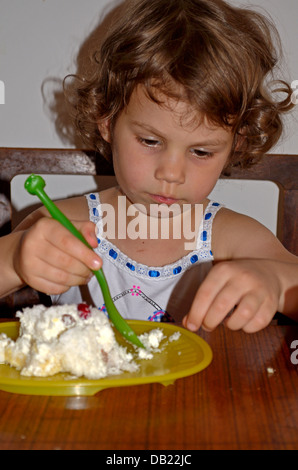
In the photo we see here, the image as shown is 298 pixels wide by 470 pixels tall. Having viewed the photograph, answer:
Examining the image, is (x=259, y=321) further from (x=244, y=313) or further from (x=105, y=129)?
(x=105, y=129)

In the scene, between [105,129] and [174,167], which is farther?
[105,129]

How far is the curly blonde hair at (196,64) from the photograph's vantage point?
938 millimetres

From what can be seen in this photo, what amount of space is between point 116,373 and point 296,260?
481mm

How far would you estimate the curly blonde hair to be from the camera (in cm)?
94

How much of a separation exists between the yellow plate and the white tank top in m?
0.46

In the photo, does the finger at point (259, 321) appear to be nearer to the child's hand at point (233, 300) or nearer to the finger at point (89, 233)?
the child's hand at point (233, 300)

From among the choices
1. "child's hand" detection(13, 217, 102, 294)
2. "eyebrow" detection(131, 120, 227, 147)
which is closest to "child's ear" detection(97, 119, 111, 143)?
"eyebrow" detection(131, 120, 227, 147)

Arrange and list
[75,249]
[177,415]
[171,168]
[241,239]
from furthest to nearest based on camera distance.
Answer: [241,239]
[171,168]
[75,249]
[177,415]

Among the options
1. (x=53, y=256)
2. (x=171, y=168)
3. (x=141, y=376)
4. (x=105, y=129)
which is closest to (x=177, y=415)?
(x=141, y=376)

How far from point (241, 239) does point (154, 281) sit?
196 mm

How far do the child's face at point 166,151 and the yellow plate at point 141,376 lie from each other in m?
0.32

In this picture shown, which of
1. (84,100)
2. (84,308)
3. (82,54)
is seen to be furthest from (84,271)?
(82,54)

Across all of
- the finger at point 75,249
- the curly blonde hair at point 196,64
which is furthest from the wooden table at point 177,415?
the curly blonde hair at point 196,64

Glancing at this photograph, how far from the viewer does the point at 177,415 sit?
0.55 metres
